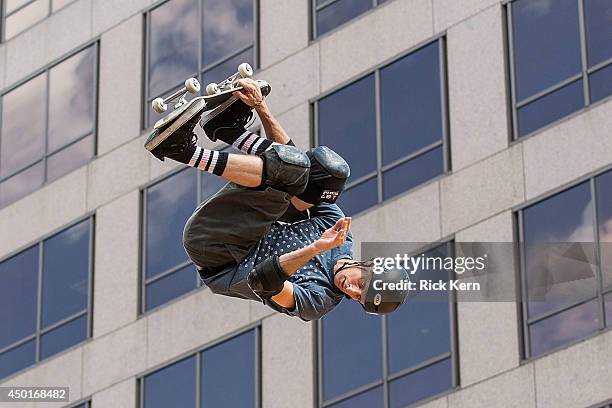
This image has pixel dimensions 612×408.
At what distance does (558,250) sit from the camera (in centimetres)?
2811

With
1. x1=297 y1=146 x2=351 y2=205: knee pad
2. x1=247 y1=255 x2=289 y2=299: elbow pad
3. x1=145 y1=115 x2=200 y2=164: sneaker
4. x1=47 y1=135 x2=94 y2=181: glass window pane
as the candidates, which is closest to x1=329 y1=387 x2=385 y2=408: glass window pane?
x1=47 y1=135 x2=94 y2=181: glass window pane

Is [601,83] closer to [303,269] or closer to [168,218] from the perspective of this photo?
[168,218]

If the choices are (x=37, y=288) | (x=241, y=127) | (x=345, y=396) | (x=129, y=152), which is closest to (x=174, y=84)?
(x=129, y=152)

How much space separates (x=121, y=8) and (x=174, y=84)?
2.50 meters

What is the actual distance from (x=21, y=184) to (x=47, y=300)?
2.93 m

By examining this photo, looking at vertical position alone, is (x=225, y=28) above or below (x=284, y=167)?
above

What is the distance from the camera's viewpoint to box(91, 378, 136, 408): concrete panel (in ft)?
111

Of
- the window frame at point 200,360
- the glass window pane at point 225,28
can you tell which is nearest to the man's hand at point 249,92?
the window frame at point 200,360

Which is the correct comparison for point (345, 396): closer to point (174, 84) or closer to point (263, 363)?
point (263, 363)

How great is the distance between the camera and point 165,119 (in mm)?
12656

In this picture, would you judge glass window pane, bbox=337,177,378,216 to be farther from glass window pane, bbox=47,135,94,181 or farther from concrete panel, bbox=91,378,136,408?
glass window pane, bbox=47,135,94,181

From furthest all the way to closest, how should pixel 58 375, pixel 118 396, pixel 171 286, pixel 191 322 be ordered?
pixel 58 375, pixel 118 396, pixel 171 286, pixel 191 322

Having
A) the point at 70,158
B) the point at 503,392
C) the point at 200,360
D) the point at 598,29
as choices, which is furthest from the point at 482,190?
the point at 70,158

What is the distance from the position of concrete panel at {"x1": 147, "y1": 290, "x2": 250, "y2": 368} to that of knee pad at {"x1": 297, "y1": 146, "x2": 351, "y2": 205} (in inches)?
734
